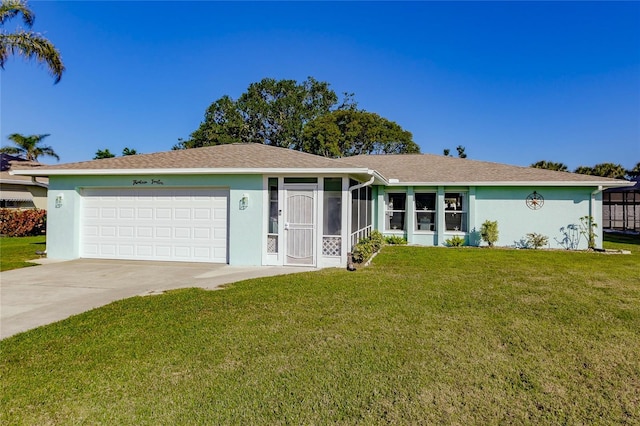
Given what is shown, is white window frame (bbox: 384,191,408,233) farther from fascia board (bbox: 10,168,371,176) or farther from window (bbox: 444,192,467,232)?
fascia board (bbox: 10,168,371,176)

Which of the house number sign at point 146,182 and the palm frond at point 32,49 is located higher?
the palm frond at point 32,49

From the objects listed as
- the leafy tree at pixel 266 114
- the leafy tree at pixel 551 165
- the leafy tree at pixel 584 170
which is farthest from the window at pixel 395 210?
the leafy tree at pixel 266 114

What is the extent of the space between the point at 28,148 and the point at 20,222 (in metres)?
12.0

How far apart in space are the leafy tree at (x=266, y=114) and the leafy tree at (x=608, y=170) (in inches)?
1035

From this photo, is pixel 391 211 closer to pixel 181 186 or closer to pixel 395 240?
pixel 395 240

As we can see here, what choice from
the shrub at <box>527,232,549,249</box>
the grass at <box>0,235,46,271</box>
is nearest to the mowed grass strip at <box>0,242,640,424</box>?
the grass at <box>0,235,46,271</box>

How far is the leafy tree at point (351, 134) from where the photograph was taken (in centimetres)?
3628

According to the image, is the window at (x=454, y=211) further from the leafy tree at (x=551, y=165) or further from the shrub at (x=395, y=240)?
the leafy tree at (x=551, y=165)

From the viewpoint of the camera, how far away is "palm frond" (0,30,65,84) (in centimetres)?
1512

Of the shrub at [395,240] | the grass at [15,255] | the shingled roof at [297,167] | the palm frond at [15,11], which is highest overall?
the palm frond at [15,11]

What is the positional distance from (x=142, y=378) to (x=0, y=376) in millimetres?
1478

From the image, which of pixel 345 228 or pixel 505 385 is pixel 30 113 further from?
pixel 505 385

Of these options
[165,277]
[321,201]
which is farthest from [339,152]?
[165,277]

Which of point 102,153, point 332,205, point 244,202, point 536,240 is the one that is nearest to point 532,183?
point 536,240
